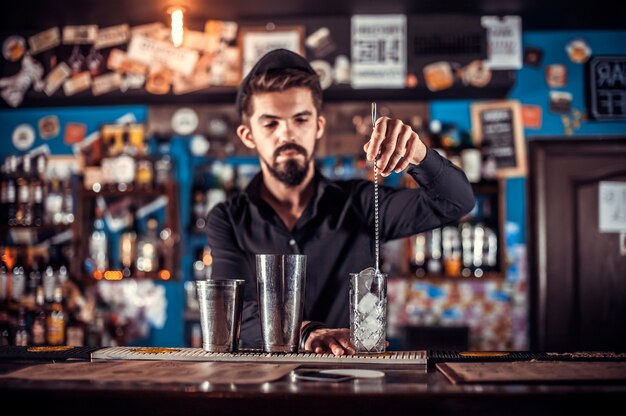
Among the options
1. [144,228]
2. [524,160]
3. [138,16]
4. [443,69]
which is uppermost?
[138,16]

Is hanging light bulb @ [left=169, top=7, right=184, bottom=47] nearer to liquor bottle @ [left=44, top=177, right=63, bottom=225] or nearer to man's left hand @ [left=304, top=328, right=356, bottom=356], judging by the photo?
liquor bottle @ [left=44, top=177, right=63, bottom=225]

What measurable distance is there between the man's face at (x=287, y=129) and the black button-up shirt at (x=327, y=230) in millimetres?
128

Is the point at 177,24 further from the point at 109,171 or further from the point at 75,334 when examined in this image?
the point at 75,334

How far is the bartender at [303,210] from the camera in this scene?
7.55 feet

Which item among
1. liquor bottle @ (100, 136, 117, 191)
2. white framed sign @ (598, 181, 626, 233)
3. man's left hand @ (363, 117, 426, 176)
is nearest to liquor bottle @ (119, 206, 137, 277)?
liquor bottle @ (100, 136, 117, 191)

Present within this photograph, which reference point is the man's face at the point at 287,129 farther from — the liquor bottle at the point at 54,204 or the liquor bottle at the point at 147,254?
the liquor bottle at the point at 54,204

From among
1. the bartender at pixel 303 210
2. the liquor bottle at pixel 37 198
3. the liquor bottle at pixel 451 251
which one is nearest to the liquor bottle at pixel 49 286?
the liquor bottle at pixel 37 198

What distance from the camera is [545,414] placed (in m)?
1.22

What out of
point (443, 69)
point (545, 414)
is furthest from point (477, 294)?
point (545, 414)

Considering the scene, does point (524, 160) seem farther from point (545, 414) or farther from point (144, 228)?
point (545, 414)

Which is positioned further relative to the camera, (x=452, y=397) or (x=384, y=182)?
(x=384, y=182)

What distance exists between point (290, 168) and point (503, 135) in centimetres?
278

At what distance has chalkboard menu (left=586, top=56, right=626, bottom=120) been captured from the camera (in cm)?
484

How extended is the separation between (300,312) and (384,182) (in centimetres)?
300
